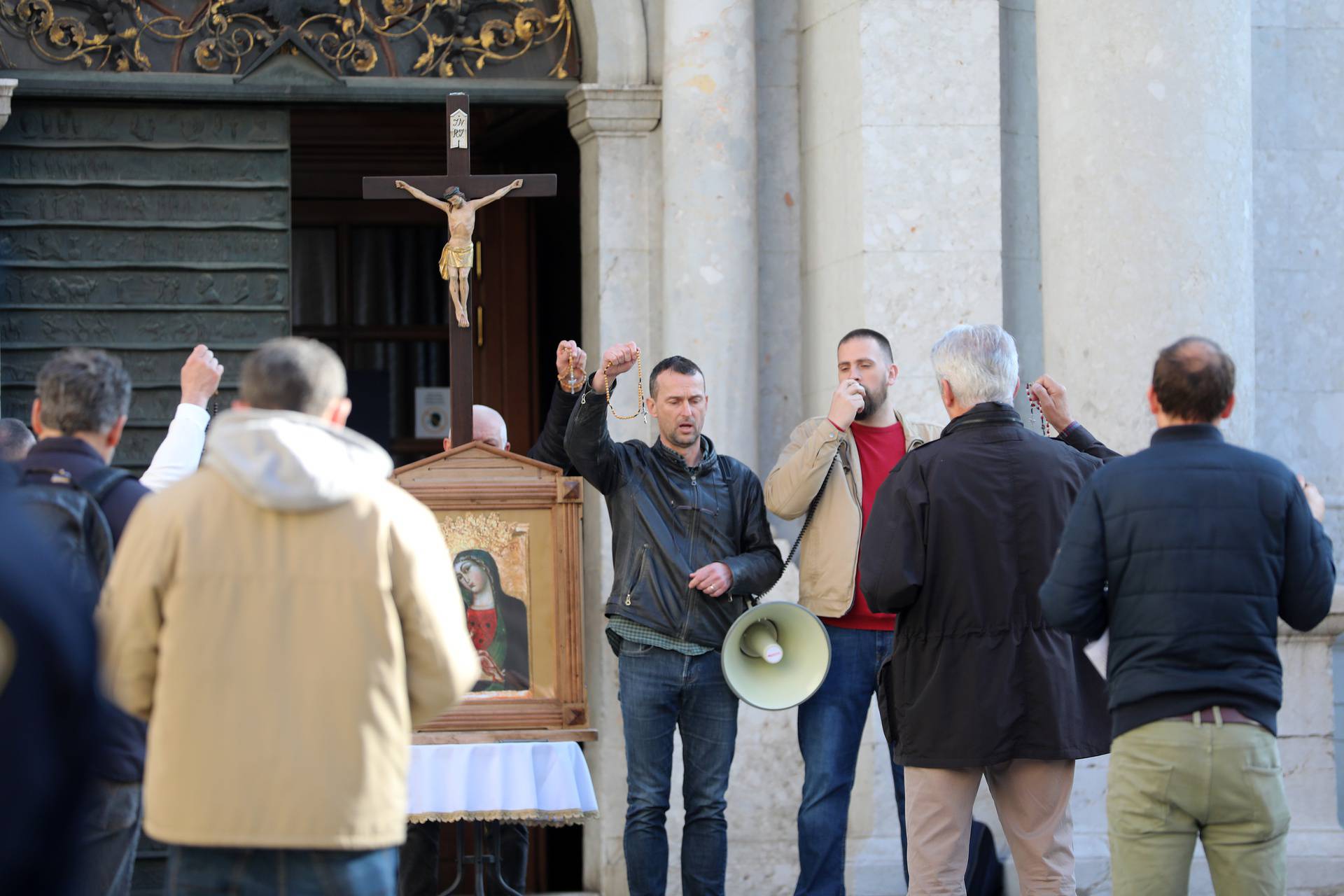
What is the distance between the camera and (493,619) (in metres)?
6.10

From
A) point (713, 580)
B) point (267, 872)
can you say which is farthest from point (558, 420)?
point (267, 872)

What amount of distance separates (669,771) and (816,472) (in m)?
1.05

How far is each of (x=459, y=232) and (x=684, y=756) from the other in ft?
6.13

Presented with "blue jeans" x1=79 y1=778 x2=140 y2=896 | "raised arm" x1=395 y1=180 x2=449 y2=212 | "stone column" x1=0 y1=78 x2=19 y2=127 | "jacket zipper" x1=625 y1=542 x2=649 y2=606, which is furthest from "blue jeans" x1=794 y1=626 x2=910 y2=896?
"stone column" x1=0 y1=78 x2=19 y2=127

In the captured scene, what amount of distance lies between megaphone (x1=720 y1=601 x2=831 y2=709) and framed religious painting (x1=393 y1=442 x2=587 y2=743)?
1.62 ft

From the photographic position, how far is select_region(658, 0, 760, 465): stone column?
767cm

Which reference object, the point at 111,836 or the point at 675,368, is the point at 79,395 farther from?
the point at 675,368

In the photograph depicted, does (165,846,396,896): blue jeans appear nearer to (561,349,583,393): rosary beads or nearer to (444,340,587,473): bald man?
(444,340,587,473): bald man

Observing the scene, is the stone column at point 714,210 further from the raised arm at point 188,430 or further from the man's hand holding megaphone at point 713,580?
the raised arm at point 188,430

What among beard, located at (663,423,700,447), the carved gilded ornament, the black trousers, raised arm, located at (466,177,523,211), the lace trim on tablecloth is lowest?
the black trousers

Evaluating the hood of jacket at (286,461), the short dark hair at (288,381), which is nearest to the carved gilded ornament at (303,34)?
the short dark hair at (288,381)

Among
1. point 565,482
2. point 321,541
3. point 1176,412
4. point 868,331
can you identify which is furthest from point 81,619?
point 868,331

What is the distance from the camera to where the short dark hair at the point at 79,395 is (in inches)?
180

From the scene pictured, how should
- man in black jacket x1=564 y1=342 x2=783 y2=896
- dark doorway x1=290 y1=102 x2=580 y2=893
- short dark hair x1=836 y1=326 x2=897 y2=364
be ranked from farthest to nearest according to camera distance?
dark doorway x1=290 y1=102 x2=580 y2=893
short dark hair x1=836 y1=326 x2=897 y2=364
man in black jacket x1=564 y1=342 x2=783 y2=896
